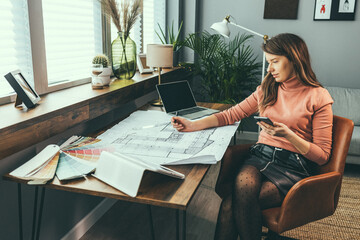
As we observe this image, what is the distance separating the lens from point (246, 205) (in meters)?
1.36

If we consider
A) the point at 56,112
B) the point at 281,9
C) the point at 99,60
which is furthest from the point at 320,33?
the point at 56,112

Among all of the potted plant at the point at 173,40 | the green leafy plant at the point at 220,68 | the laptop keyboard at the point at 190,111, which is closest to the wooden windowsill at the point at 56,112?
the laptop keyboard at the point at 190,111

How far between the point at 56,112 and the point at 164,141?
1.51ft

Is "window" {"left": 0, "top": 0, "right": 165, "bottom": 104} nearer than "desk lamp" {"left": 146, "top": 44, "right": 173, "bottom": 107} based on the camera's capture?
Yes

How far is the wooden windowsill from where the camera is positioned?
1146mm

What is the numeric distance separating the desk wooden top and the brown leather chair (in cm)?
42

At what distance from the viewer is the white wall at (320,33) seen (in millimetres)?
3420

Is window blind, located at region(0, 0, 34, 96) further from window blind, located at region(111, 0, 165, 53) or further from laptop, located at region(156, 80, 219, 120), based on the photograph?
window blind, located at region(111, 0, 165, 53)

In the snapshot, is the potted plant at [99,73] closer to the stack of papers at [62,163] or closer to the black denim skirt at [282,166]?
the stack of papers at [62,163]

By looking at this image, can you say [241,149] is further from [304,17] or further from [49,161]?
[304,17]

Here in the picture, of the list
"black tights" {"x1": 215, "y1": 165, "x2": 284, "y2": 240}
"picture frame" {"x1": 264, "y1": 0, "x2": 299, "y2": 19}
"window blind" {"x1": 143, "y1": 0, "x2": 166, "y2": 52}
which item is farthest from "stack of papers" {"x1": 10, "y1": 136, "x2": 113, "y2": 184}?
"picture frame" {"x1": 264, "y1": 0, "x2": 299, "y2": 19}

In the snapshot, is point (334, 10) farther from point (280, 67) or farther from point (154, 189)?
point (154, 189)

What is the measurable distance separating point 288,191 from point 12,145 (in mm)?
1075

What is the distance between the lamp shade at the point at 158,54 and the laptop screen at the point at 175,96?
0.57 ft
